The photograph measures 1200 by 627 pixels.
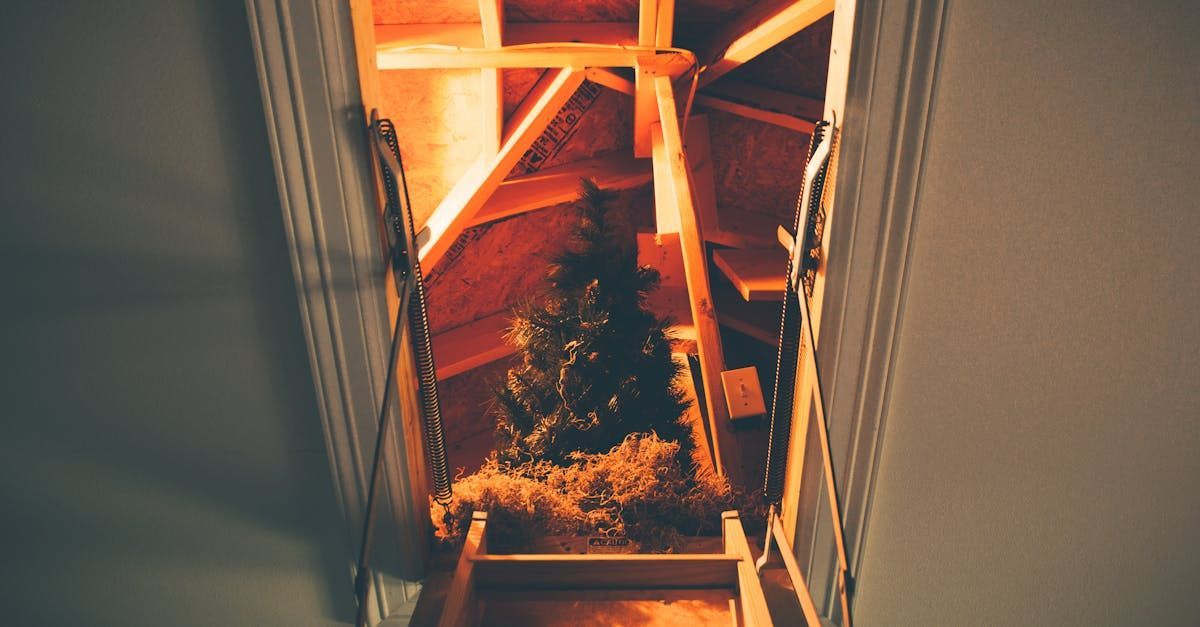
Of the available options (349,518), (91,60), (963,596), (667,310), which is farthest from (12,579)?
(667,310)

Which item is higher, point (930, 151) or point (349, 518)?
point (930, 151)

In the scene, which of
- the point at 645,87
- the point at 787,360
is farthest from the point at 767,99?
the point at 787,360

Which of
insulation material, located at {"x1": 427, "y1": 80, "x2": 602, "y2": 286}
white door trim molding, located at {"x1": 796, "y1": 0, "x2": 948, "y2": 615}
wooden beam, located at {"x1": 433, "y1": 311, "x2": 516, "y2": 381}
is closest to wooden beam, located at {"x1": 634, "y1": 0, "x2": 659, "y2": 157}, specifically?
insulation material, located at {"x1": 427, "y1": 80, "x2": 602, "y2": 286}

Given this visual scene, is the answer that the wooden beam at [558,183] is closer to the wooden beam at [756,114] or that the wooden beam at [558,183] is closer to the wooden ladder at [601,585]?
the wooden beam at [756,114]

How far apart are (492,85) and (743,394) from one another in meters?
1.44

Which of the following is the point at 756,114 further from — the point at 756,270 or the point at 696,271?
the point at 696,271

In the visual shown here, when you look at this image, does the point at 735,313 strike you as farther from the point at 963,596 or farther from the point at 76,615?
the point at 76,615

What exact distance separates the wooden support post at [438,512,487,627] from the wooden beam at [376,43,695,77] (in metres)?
1.51

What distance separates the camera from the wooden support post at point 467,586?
1292 mm

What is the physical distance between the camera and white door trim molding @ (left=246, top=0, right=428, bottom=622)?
1068 mm

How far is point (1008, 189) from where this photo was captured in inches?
45.6

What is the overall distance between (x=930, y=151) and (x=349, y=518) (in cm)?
130

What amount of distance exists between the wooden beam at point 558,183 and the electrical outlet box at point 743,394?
1.23 meters

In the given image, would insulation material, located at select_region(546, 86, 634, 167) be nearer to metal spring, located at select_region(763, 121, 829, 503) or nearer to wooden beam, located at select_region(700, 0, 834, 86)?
wooden beam, located at select_region(700, 0, 834, 86)
